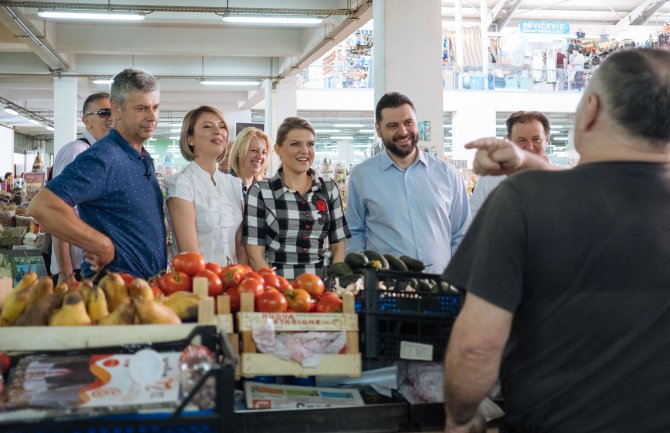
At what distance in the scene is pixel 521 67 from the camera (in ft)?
68.6

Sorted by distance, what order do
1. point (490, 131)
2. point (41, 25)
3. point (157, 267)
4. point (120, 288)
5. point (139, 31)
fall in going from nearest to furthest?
1. point (120, 288)
2. point (157, 267)
3. point (41, 25)
4. point (139, 31)
5. point (490, 131)

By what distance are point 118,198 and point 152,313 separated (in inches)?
50.5

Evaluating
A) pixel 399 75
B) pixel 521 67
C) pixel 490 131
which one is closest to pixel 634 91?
pixel 399 75

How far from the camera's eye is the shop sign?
21.0 meters

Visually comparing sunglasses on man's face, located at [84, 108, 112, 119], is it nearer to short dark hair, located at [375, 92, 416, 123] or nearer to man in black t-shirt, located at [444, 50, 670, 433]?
short dark hair, located at [375, 92, 416, 123]

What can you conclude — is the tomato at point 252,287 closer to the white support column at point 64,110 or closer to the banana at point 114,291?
the banana at point 114,291

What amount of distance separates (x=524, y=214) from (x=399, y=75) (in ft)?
20.9

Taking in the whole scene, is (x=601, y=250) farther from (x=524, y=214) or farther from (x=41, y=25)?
(x=41, y=25)

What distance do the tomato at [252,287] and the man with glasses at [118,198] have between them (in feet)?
2.79

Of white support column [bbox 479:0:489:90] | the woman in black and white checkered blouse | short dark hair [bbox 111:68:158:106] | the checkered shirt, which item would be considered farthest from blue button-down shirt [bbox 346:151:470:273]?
white support column [bbox 479:0:489:90]

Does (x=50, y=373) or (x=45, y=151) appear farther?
(x=45, y=151)

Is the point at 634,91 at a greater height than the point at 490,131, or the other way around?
the point at 490,131

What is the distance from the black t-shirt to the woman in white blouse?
2.06 metres

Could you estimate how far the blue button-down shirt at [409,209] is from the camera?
372 centimetres
